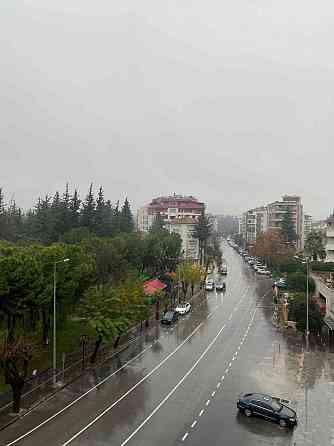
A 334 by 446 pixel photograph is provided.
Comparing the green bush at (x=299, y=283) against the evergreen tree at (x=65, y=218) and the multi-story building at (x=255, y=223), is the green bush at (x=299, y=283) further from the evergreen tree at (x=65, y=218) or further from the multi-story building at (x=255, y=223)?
the multi-story building at (x=255, y=223)

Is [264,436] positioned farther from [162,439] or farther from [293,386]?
[293,386]

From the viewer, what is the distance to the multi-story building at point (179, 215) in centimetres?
11650

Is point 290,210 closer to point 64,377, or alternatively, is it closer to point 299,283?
A: point 299,283

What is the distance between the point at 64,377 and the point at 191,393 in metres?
7.89

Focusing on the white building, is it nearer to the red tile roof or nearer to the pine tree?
the pine tree

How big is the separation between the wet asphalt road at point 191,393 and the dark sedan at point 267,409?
413mm

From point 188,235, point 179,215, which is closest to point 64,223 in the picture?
point 188,235

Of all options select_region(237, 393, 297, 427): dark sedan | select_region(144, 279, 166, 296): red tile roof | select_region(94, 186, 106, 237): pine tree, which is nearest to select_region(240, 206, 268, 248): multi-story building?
select_region(94, 186, 106, 237): pine tree

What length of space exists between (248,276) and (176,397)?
66973 millimetres

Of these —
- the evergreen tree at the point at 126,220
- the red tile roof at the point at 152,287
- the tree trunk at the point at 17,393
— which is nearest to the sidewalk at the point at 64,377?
the tree trunk at the point at 17,393

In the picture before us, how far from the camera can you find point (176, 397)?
85.7ft

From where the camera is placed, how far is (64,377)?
2872cm

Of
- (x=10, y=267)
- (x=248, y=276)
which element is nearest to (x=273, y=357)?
(x=10, y=267)

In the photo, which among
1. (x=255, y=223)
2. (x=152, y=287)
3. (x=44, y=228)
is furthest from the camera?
(x=255, y=223)
